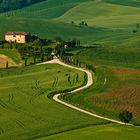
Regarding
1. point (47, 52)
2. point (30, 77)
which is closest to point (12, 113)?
point (30, 77)

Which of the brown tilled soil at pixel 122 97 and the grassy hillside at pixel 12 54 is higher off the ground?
the grassy hillside at pixel 12 54

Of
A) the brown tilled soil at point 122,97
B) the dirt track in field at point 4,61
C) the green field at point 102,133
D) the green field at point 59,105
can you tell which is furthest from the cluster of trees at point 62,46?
the green field at point 102,133

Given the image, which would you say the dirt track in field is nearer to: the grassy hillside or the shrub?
the grassy hillside

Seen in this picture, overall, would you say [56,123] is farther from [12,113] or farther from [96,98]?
[96,98]

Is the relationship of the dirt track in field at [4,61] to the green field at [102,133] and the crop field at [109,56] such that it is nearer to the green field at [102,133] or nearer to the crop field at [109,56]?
the crop field at [109,56]

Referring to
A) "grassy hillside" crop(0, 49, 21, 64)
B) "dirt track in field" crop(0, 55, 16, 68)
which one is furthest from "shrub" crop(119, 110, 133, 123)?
"grassy hillside" crop(0, 49, 21, 64)

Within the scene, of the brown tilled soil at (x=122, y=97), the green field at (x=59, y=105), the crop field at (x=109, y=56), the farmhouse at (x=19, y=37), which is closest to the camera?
the green field at (x=59, y=105)
